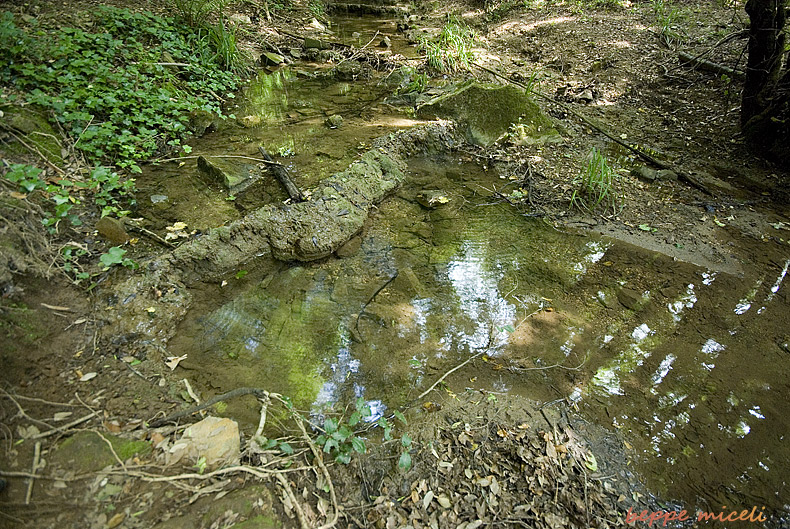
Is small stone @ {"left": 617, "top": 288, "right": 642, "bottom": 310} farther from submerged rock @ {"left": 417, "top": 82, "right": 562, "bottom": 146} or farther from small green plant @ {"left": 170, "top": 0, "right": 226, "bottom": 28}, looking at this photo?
small green plant @ {"left": 170, "top": 0, "right": 226, "bottom": 28}

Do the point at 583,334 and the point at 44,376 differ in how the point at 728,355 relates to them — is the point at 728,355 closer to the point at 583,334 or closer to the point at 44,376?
the point at 583,334

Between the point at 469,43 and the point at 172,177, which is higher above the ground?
the point at 469,43

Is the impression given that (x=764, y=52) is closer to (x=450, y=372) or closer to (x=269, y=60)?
(x=450, y=372)

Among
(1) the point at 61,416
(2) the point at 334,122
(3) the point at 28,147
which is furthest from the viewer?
(2) the point at 334,122

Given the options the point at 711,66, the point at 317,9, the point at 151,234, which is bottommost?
the point at 151,234

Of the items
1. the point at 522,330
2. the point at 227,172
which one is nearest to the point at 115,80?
the point at 227,172

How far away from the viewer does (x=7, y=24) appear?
414 centimetres

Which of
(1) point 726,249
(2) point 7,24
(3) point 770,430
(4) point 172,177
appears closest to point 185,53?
(2) point 7,24

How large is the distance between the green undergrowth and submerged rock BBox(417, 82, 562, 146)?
3.26 m

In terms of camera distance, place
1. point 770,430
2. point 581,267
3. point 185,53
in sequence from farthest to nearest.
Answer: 1. point 185,53
2. point 581,267
3. point 770,430

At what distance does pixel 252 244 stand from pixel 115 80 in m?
2.85

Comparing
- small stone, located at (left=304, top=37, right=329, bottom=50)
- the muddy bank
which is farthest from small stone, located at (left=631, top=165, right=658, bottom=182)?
small stone, located at (left=304, top=37, right=329, bottom=50)

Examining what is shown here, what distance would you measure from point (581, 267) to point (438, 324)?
1.53m

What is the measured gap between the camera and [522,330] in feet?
10.1
